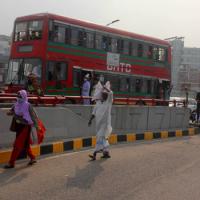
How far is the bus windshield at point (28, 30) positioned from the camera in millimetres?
18462

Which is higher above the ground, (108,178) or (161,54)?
(161,54)

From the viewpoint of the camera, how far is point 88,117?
1276cm

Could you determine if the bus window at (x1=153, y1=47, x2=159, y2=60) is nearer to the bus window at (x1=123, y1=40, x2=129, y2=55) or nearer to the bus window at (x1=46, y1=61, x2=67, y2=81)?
the bus window at (x1=123, y1=40, x2=129, y2=55)

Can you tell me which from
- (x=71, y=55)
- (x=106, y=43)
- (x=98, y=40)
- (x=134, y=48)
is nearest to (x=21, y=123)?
Result: (x=71, y=55)

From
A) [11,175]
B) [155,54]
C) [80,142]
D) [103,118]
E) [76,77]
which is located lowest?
[11,175]

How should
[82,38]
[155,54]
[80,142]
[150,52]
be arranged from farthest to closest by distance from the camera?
[155,54], [150,52], [82,38], [80,142]


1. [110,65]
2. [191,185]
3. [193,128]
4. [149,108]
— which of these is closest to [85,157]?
[191,185]

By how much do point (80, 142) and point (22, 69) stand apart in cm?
847

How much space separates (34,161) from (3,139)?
1.15 m

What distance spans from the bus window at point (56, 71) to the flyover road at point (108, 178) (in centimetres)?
853

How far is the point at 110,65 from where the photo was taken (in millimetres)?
21703

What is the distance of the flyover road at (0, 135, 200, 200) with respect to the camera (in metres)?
6.38

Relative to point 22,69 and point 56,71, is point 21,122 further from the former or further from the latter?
point 22,69

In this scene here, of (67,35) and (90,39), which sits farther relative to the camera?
(90,39)
